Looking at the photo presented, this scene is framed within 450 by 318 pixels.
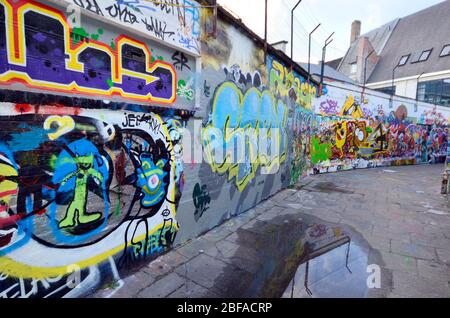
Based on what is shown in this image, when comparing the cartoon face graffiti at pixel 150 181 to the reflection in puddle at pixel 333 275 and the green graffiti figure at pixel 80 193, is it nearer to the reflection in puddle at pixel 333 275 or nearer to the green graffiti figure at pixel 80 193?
the green graffiti figure at pixel 80 193

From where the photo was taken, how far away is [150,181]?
3.33 m

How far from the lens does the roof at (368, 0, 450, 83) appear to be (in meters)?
21.7

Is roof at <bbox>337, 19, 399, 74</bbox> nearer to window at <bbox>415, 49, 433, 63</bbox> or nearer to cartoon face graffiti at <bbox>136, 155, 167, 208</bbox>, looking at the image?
window at <bbox>415, 49, 433, 63</bbox>

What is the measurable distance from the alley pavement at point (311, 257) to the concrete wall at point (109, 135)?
1.26 feet

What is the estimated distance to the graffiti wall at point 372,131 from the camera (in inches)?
438

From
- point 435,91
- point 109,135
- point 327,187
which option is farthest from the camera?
point 435,91

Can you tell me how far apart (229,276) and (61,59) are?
3023mm

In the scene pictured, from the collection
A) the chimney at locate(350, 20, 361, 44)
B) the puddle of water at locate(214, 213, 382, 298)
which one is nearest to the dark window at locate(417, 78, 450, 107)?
the chimney at locate(350, 20, 361, 44)

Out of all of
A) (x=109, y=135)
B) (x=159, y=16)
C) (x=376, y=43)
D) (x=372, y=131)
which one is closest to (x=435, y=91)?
(x=376, y=43)

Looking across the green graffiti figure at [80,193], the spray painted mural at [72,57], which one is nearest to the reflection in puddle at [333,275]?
the green graffiti figure at [80,193]

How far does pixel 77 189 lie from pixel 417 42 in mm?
31505

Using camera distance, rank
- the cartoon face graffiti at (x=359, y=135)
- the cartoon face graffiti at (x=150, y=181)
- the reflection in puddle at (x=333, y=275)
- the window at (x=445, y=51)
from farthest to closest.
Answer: the window at (x=445, y=51) < the cartoon face graffiti at (x=359, y=135) < the cartoon face graffiti at (x=150, y=181) < the reflection in puddle at (x=333, y=275)

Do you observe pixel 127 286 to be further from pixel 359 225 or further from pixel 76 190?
pixel 359 225

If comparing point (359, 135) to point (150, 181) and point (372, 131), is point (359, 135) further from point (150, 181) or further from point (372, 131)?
point (150, 181)
